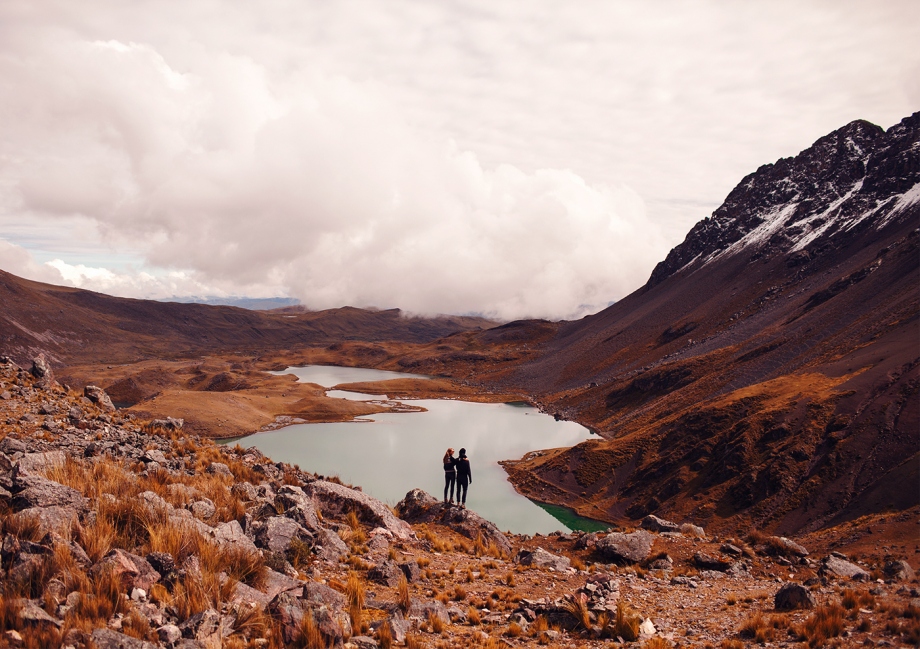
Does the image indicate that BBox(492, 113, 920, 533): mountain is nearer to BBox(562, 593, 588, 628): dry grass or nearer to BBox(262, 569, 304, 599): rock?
BBox(562, 593, 588, 628): dry grass

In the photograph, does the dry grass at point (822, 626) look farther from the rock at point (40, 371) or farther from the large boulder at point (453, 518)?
the rock at point (40, 371)

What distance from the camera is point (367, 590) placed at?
11.2m

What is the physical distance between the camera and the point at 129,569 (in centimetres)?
769

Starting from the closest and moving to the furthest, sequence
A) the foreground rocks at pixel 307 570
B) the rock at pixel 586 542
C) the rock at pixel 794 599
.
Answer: the foreground rocks at pixel 307 570
the rock at pixel 794 599
the rock at pixel 586 542

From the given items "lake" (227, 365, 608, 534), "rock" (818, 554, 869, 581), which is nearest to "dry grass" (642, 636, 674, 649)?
"rock" (818, 554, 869, 581)

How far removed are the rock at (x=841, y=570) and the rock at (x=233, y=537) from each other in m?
18.9

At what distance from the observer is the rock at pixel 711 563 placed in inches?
706

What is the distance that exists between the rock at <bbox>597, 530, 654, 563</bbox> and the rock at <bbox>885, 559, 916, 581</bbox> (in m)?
7.82

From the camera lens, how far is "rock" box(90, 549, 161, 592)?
7590 mm

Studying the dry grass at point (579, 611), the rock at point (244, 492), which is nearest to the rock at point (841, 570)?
the dry grass at point (579, 611)

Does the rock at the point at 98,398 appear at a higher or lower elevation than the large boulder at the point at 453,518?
higher

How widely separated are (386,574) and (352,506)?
5.29 meters

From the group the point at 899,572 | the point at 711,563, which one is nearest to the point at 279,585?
the point at 711,563

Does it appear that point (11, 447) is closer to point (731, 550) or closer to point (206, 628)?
point (206, 628)
